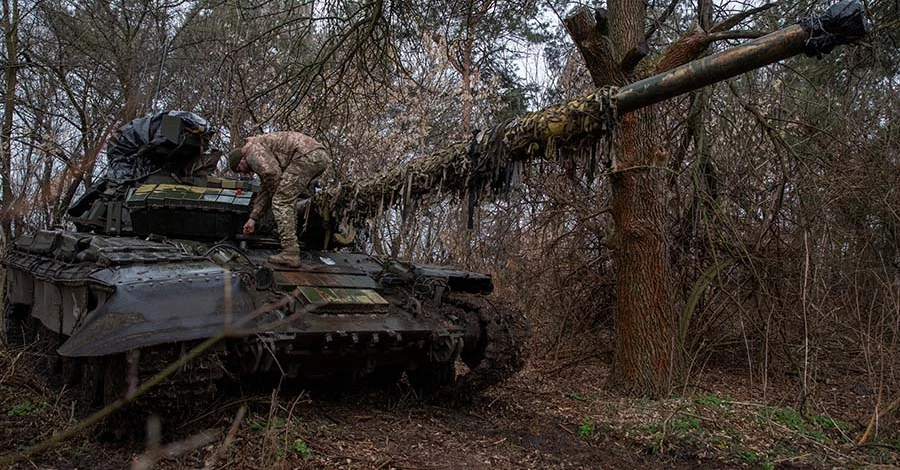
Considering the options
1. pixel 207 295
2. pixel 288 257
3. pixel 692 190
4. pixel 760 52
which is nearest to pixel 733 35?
pixel 692 190

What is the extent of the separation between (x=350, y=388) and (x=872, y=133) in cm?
628

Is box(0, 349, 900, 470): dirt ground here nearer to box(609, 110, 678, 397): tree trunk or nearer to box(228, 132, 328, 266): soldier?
box(609, 110, 678, 397): tree trunk

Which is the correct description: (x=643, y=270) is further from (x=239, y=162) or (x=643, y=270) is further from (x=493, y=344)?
(x=239, y=162)

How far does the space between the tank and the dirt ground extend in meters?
0.32

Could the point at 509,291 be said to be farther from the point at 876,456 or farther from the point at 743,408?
the point at 876,456

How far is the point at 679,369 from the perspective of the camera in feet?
25.0

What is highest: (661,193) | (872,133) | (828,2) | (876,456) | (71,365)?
(828,2)

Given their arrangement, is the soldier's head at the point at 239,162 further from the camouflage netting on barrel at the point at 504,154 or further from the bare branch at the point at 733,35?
the bare branch at the point at 733,35

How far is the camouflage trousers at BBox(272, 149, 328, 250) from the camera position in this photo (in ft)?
21.5

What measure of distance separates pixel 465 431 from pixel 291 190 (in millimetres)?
2519

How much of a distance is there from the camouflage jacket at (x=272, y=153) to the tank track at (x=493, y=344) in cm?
200

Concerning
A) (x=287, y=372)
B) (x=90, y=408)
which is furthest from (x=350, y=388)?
(x=90, y=408)

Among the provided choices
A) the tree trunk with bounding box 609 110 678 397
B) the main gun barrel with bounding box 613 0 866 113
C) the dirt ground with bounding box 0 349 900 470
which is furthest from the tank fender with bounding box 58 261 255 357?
the tree trunk with bounding box 609 110 678 397

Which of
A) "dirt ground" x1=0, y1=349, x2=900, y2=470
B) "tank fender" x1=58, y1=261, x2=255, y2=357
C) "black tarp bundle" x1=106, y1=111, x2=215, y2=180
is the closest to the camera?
"tank fender" x1=58, y1=261, x2=255, y2=357
